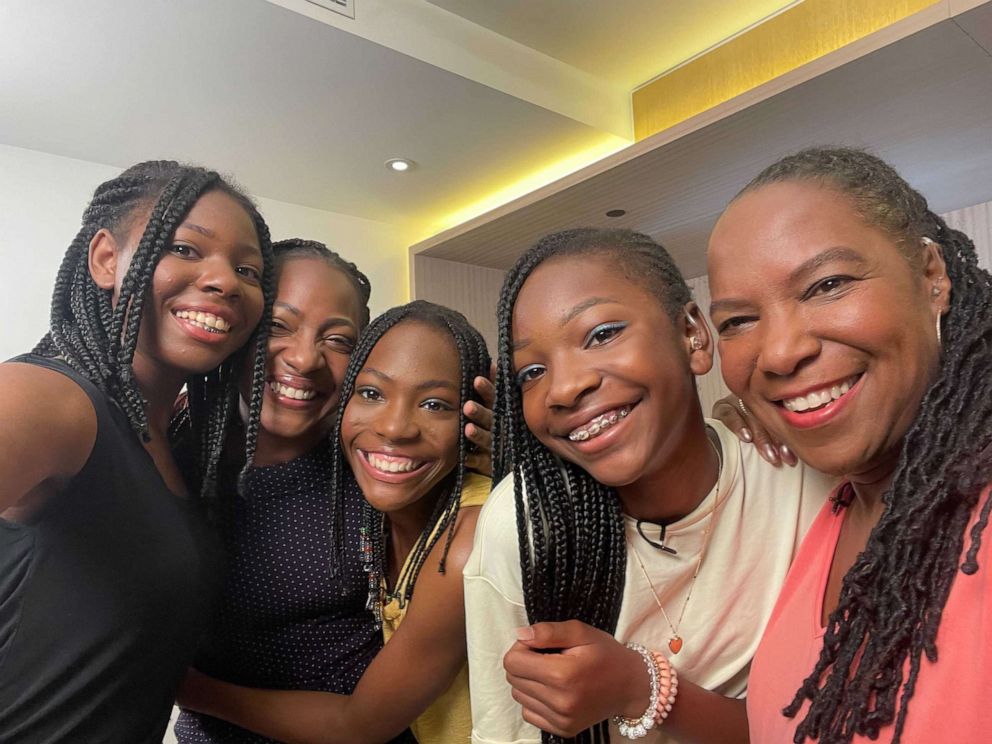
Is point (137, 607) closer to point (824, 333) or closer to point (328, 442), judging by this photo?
point (328, 442)

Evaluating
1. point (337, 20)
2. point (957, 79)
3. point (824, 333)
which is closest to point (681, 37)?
point (957, 79)

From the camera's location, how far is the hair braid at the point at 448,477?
117cm

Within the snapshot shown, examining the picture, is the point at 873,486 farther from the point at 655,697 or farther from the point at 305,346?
the point at 305,346

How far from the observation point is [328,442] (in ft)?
4.51

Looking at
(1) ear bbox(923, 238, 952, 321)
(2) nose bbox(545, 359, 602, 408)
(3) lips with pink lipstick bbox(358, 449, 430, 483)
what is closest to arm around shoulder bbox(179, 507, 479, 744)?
(3) lips with pink lipstick bbox(358, 449, 430, 483)

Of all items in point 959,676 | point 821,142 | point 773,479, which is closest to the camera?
A: point 959,676

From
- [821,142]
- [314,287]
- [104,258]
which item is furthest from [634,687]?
[821,142]

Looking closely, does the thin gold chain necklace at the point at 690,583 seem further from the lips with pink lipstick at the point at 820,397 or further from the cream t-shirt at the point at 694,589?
the lips with pink lipstick at the point at 820,397

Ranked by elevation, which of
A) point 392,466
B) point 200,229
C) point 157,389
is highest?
point 200,229

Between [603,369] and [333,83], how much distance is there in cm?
155

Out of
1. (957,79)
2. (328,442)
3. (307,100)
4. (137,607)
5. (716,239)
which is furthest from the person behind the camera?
(307,100)

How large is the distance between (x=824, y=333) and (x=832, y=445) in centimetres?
11

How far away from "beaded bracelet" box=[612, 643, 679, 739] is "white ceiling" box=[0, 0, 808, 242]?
164 cm

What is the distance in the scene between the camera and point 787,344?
2.28 feet
